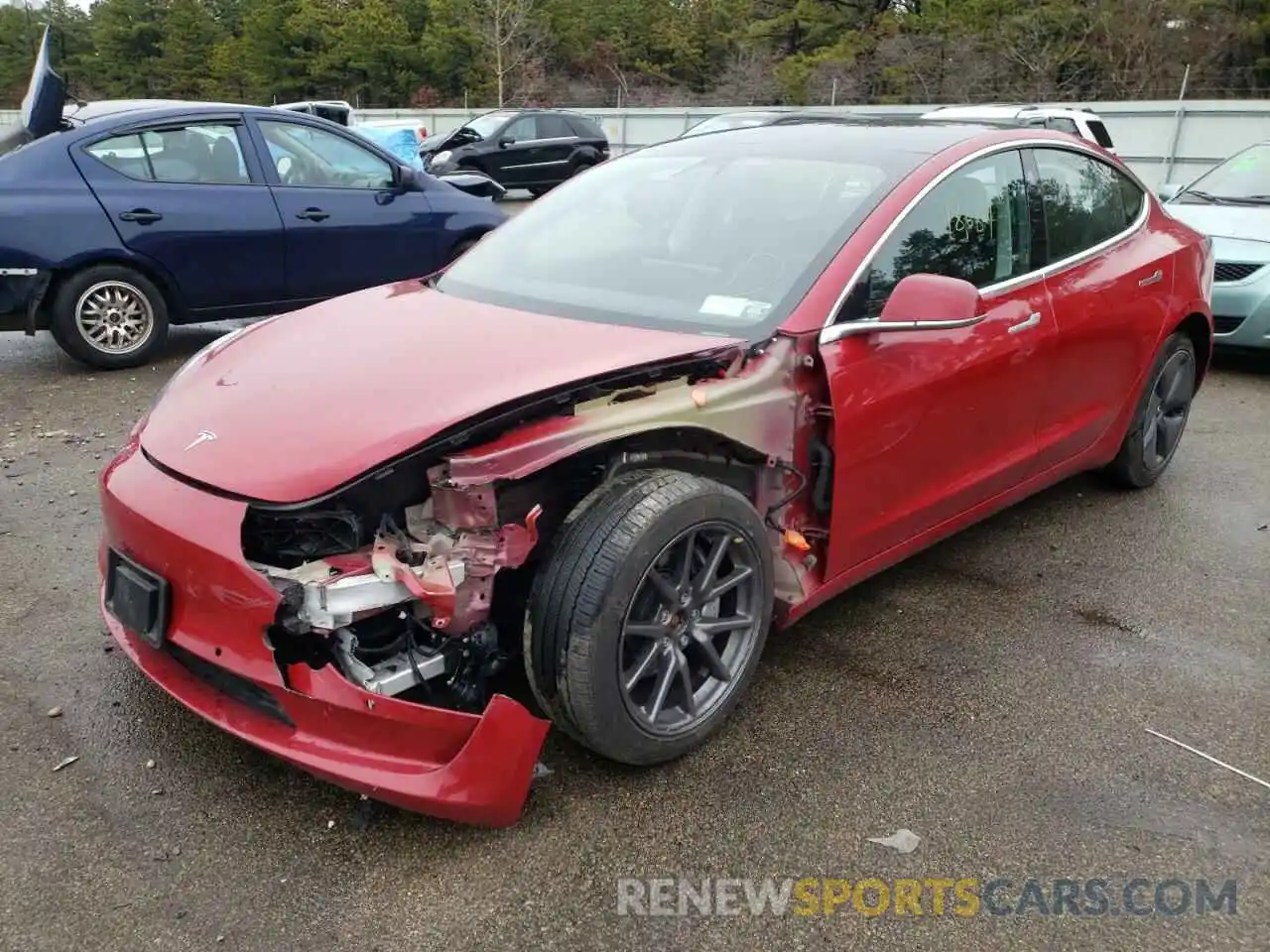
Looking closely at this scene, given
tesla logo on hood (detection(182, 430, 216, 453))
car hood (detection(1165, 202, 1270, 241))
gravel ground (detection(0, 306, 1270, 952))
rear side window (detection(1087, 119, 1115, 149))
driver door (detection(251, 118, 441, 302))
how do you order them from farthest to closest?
rear side window (detection(1087, 119, 1115, 149)) → car hood (detection(1165, 202, 1270, 241)) → driver door (detection(251, 118, 441, 302)) → tesla logo on hood (detection(182, 430, 216, 453)) → gravel ground (detection(0, 306, 1270, 952))

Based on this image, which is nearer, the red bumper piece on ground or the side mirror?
the red bumper piece on ground

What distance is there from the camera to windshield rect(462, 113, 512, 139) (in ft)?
60.1

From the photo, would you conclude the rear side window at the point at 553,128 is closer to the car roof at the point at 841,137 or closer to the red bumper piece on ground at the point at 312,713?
the car roof at the point at 841,137

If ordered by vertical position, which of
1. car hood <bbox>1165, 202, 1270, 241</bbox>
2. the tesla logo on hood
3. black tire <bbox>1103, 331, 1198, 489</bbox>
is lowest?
black tire <bbox>1103, 331, 1198, 489</bbox>

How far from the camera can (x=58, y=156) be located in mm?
5953

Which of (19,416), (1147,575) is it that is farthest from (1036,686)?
(19,416)

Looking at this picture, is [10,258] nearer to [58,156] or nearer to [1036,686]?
[58,156]

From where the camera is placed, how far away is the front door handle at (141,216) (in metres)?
6.01

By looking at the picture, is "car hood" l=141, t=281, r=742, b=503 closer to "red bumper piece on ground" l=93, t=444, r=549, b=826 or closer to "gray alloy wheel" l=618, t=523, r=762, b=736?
"red bumper piece on ground" l=93, t=444, r=549, b=826

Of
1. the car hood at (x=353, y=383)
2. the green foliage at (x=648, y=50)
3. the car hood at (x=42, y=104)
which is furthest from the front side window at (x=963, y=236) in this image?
the green foliage at (x=648, y=50)

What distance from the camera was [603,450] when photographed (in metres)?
2.53

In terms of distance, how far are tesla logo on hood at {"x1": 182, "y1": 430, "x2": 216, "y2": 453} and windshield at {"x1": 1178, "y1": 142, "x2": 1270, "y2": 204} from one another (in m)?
7.64

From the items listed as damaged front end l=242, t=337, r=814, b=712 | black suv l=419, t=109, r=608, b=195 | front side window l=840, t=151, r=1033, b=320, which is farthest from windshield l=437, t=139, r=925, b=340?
black suv l=419, t=109, r=608, b=195

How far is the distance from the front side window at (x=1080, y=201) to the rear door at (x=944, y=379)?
171 mm
